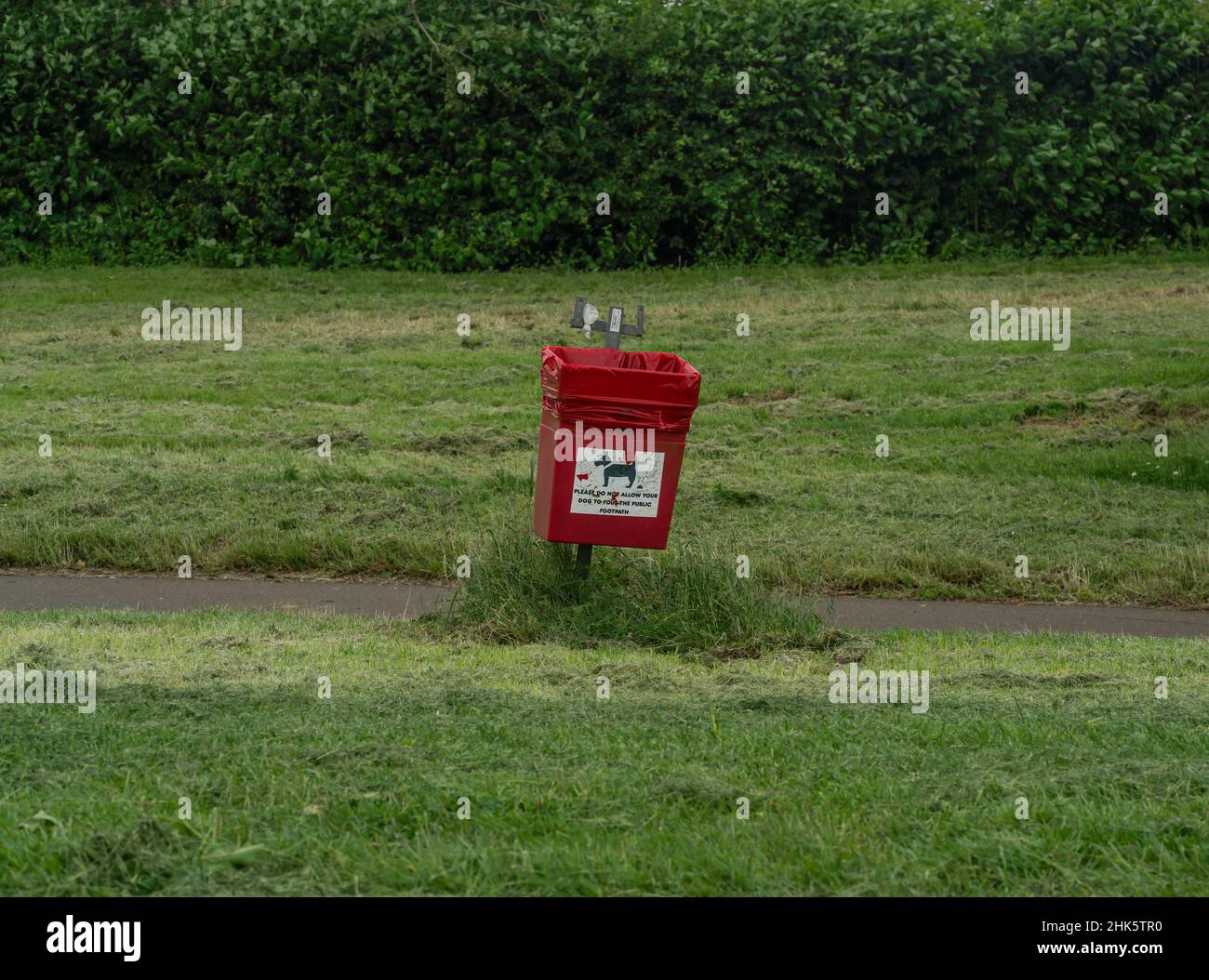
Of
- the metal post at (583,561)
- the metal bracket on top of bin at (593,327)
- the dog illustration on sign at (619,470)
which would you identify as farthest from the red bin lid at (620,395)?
the metal post at (583,561)

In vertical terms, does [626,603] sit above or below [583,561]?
below

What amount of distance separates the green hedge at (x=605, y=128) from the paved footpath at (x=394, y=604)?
34.1ft

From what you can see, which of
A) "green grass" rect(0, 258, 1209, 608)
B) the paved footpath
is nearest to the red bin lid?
"green grass" rect(0, 258, 1209, 608)

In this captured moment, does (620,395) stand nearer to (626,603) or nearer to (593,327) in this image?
(593,327)

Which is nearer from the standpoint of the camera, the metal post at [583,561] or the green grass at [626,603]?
the green grass at [626,603]

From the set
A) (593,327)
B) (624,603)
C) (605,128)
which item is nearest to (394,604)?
(624,603)

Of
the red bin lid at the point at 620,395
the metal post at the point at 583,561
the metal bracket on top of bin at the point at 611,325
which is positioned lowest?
the metal post at the point at 583,561

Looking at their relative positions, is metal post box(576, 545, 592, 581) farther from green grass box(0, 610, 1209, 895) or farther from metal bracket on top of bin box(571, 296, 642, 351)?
green grass box(0, 610, 1209, 895)

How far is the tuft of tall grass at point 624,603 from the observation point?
765cm

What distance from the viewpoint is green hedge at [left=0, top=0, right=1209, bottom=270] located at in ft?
62.9

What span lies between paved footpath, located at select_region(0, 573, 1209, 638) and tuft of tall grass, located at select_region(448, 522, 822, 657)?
60 cm

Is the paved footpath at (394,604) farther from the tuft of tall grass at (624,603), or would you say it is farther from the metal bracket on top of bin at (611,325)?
the metal bracket on top of bin at (611,325)

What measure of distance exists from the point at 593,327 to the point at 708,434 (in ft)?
14.0

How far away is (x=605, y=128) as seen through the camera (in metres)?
19.3
